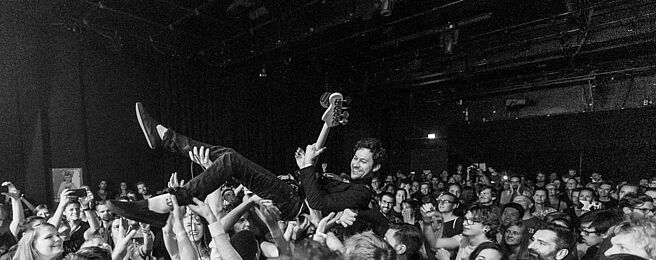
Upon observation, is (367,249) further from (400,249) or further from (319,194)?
(400,249)

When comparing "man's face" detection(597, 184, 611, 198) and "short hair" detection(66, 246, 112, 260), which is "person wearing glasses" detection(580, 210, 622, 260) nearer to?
"short hair" detection(66, 246, 112, 260)

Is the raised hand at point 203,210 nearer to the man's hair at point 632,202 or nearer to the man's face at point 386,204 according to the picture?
the man's face at point 386,204

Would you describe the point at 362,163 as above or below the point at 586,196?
above

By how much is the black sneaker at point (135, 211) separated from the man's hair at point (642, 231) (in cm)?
221

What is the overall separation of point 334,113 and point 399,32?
18.9ft

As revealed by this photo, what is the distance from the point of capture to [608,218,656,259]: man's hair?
2.02 m

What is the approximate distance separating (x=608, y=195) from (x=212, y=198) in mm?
6266

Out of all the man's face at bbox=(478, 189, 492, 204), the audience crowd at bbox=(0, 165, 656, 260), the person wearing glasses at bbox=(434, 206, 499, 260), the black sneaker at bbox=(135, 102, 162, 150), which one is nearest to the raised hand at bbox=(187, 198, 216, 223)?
the audience crowd at bbox=(0, 165, 656, 260)

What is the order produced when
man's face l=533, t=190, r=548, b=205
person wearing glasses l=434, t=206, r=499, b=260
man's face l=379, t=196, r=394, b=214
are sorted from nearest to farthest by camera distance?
person wearing glasses l=434, t=206, r=499, b=260, man's face l=379, t=196, r=394, b=214, man's face l=533, t=190, r=548, b=205

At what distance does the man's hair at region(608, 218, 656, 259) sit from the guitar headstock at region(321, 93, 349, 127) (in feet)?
4.86

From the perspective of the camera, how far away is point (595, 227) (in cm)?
297

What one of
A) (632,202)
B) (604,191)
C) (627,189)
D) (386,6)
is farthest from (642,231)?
(604,191)

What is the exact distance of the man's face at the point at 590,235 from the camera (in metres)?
2.96

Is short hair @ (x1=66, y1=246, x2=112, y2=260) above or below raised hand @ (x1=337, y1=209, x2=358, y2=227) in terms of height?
below
